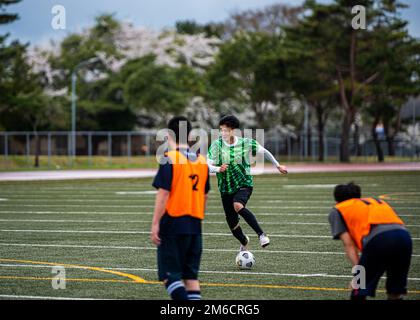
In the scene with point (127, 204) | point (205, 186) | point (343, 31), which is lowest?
point (127, 204)

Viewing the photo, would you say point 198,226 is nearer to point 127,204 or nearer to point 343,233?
point 343,233

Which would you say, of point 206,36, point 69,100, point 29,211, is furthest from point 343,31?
point 29,211

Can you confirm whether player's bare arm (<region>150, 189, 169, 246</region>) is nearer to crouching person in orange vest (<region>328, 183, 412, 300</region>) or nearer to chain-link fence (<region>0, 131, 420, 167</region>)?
crouching person in orange vest (<region>328, 183, 412, 300</region>)

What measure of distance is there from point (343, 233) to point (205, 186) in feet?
4.29

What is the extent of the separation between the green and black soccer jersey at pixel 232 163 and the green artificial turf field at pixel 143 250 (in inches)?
41.9

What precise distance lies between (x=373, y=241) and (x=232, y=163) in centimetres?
483

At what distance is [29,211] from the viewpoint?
68.6 ft

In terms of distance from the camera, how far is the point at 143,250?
13.5 m

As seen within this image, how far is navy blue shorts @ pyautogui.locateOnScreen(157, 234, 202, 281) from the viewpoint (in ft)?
25.3

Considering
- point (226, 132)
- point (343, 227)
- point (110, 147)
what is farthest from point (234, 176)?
point (110, 147)

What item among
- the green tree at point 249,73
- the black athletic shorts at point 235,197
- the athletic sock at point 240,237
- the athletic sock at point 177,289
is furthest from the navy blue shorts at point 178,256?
the green tree at point 249,73

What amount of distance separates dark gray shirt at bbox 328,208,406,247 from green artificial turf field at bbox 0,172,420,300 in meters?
1.69

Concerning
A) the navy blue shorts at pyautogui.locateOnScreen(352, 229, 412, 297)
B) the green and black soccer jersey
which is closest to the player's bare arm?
the navy blue shorts at pyautogui.locateOnScreen(352, 229, 412, 297)
